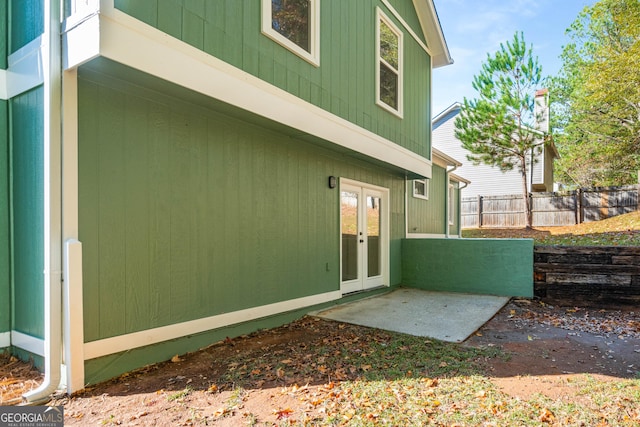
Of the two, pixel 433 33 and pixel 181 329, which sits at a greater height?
pixel 433 33

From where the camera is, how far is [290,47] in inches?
192

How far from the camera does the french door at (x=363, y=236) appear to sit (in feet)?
21.9

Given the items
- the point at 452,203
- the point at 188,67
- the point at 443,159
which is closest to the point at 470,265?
the point at 443,159

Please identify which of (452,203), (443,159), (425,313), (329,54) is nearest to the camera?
(329,54)

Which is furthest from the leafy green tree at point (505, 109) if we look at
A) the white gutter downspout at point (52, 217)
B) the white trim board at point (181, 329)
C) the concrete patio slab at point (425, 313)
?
the white gutter downspout at point (52, 217)

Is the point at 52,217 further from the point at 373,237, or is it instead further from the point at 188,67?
the point at 373,237

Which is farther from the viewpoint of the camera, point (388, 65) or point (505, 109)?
point (505, 109)

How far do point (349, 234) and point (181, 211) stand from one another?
3.45m

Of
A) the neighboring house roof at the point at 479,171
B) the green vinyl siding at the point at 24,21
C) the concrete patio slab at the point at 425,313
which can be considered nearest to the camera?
the green vinyl siding at the point at 24,21

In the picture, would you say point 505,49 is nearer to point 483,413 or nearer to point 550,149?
point 550,149

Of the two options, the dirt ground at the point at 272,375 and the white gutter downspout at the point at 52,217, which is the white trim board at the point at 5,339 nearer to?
the dirt ground at the point at 272,375

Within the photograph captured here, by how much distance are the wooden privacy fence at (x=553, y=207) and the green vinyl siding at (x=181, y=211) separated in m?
12.9

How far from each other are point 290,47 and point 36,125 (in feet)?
9.55

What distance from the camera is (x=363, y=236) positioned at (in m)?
7.12
